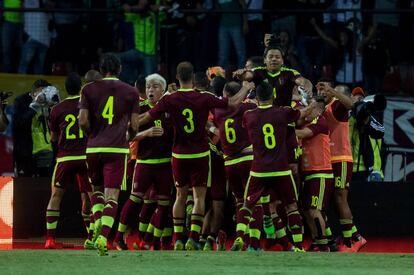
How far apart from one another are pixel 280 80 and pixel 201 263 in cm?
380

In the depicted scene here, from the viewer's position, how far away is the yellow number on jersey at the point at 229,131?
17062 mm

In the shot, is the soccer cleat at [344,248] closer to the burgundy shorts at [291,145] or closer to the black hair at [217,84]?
the burgundy shorts at [291,145]

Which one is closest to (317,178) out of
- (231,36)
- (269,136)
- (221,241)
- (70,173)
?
(221,241)

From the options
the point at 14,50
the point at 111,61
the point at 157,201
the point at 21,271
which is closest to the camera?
the point at 21,271

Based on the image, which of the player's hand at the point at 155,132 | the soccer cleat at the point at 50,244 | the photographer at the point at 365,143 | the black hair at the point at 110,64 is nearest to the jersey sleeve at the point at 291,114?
the player's hand at the point at 155,132

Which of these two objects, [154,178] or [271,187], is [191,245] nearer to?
[154,178]

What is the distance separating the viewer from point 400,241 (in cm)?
1952

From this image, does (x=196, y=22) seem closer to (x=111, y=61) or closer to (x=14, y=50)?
(x=14, y=50)

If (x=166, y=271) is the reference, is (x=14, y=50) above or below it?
above

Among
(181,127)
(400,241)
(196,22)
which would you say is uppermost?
(196,22)

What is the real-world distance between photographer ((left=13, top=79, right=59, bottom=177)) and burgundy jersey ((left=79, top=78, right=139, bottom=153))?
16.3 feet

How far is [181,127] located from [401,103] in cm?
502

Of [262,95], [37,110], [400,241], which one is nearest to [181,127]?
[262,95]

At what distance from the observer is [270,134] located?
16.0m
